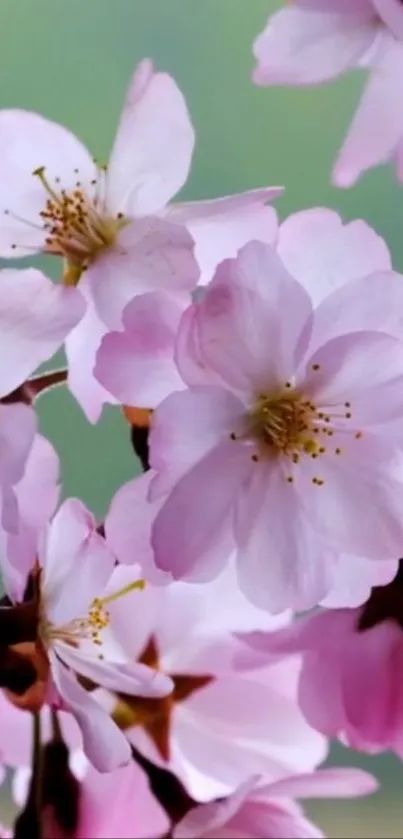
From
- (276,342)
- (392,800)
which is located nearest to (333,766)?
(392,800)

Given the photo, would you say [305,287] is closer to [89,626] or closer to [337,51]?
[337,51]

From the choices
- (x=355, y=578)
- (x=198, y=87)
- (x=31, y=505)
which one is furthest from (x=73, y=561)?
(x=198, y=87)

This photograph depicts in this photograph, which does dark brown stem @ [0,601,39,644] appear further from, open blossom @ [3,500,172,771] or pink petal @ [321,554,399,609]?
pink petal @ [321,554,399,609]

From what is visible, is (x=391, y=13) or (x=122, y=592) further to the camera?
(x=122, y=592)

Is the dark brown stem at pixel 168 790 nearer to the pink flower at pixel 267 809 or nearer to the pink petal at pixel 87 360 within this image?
the pink flower at pixel 267 809

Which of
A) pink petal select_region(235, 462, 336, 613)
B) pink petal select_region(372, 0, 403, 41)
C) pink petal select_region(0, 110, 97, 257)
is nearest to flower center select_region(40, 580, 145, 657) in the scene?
pink petal select_region(235, 462, 336, 613)

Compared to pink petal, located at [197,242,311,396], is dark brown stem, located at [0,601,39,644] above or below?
below

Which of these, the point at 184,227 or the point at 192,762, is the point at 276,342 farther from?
the point at 192,762
